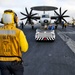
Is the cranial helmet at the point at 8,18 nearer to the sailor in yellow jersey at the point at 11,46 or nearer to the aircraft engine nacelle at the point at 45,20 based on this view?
the sailor in yellow jersey at the point at 11,46

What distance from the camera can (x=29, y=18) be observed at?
62500mm

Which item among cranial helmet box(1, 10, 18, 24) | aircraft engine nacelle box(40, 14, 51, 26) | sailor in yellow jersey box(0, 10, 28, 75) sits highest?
cranial helmet box(1, 10, 18, 24)

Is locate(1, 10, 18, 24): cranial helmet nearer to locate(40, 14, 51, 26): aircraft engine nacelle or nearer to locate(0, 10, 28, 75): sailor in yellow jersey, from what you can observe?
locate(0, 10, 28, 75): sailor in yellow jersey

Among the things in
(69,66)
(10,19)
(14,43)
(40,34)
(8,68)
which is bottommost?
(40,34)

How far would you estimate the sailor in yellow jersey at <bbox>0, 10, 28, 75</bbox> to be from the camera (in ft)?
17.2

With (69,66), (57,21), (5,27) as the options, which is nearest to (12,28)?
(5,27)

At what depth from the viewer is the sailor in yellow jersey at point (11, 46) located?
17.2ft

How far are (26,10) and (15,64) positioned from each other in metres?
59.2

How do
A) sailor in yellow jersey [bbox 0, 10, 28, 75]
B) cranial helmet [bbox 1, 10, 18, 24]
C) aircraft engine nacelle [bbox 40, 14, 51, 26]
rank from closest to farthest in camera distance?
sailor in yellow jersey [bbox 0, 10, 28, 75] → cranial helmet [bbox 1, 10, 18, 24] → aircraft engine nacelle [bbox 40, 14, 51, 26]

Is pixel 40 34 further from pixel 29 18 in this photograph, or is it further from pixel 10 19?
pixel 29 18

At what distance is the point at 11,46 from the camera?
531cm

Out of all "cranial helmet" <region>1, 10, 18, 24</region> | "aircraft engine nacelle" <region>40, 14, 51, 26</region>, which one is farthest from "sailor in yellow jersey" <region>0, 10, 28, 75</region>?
"aircraft engine nacelle" <region>40, 14, 51, 26</region>

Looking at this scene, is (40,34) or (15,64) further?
(40,34)

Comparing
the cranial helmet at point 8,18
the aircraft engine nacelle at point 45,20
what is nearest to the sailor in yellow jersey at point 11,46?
the cranial helmet at point 8,18
